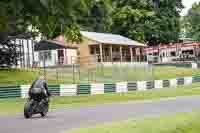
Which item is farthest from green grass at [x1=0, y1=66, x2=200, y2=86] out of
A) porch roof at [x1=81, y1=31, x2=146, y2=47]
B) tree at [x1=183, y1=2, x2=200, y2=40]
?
tree at [x1=183, y1=2, x2=200, y2=40]

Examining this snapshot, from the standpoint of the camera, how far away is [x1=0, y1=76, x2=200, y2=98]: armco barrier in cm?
3222

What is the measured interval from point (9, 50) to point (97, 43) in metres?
21.5

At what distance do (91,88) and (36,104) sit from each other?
57.4ft

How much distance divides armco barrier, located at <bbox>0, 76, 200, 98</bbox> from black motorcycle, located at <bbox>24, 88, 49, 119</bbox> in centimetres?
1323

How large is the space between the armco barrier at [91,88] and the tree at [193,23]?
5070 cm

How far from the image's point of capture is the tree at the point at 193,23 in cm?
9606

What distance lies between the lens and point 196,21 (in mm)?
101938

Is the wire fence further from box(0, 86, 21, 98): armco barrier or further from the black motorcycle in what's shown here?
the black motorcycle

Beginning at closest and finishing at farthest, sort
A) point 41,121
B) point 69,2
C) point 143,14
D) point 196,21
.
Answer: point 69,2 < point 41,121 < point 143,14 < point 196,21

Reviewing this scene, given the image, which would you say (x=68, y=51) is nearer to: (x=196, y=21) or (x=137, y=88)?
(x=137, y=88)

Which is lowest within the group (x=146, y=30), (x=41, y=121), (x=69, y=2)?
(x=41, y=121)

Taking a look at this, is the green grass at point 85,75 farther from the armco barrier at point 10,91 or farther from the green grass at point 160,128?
the green grass at point 160,128

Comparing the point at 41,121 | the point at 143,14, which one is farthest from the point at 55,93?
the point at 143,14

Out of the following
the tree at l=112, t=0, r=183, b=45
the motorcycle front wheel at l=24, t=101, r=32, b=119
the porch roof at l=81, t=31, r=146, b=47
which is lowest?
the motorcycle front wheel at l=24, t=101, r=32, b=119
